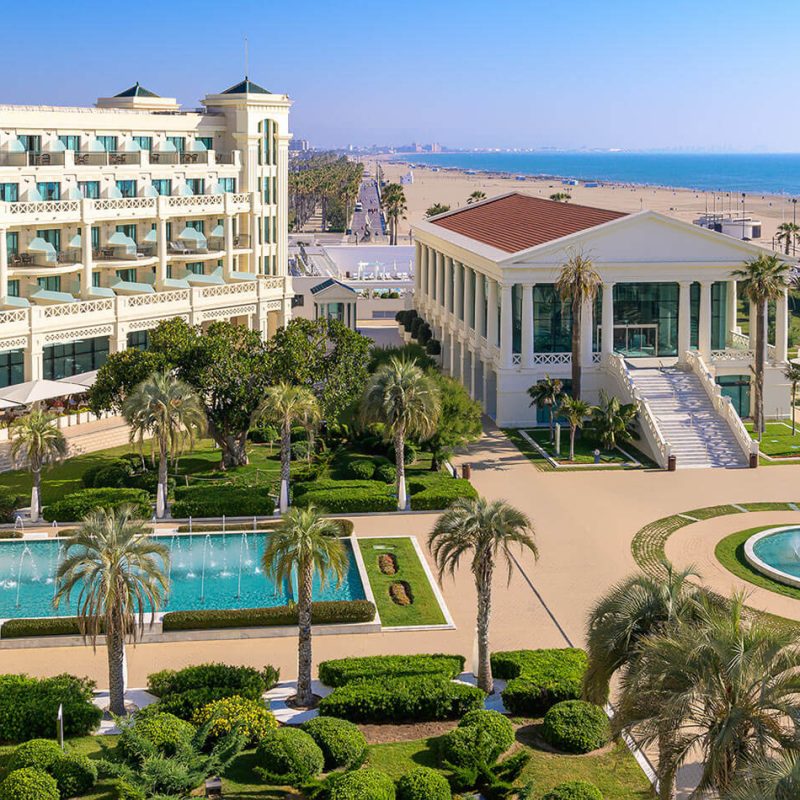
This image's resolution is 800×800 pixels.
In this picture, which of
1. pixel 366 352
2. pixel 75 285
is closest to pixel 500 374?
pixel 366 352

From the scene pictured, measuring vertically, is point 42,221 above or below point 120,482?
above

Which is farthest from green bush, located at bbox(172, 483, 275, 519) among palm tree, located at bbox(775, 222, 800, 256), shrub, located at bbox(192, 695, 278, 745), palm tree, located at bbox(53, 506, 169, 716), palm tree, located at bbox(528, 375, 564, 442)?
palm tree, located at bbox(775, 222, 800, 256)

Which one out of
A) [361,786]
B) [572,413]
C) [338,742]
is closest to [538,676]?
[338,742]

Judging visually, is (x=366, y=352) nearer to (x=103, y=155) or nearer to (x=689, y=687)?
(x=103, y=155)

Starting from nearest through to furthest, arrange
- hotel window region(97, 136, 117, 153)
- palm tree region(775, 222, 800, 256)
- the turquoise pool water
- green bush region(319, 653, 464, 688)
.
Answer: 1. green bush region(319, 653, 464, 688)
2. the turquoise pool water
3. hotel window region(97, 136, 117, 153)
4. palm tree region(775, 222, 800, 256)

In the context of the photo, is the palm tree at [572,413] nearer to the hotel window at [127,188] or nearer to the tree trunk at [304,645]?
the hotel window at [127,188]

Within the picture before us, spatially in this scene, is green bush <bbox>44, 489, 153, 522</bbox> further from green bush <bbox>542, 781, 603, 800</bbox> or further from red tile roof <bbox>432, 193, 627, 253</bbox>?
red tile roof <bbox>432, 193, 627, 253</bbox>
